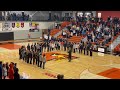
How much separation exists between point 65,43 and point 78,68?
6.58 meters

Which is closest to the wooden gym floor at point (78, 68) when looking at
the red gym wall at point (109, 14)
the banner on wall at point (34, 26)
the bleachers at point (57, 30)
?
the red gym wall at point (109, 14)

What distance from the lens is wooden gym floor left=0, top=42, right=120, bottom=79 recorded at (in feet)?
41.0

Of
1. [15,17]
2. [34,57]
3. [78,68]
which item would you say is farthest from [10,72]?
[15,17]

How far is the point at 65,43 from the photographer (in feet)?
67.5

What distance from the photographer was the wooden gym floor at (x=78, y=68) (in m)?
12.5

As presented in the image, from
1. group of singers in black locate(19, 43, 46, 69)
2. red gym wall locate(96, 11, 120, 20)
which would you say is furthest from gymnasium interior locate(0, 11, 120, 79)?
group of singers in black locate(19, 43, 46, 69)

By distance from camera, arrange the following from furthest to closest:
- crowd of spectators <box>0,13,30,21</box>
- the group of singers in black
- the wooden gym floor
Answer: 1. crowd of spectators <box>0,13,30,21</box>
2. the group of singers in black
3. the wooden gym floor

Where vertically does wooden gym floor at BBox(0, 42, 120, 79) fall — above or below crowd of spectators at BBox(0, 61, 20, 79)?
below

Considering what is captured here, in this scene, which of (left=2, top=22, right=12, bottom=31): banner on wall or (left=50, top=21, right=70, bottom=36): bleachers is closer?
(left=2, top=22, right=12, bottom=31): banner on wall

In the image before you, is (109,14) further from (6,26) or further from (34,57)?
(34,57)

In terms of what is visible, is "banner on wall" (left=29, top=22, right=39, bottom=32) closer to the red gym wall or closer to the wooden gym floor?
the red gym wall
